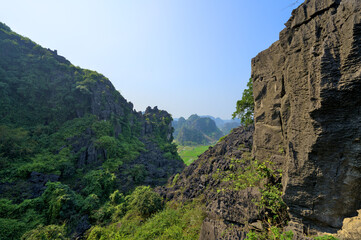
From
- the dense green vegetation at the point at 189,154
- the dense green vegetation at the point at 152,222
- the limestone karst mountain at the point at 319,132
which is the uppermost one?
the limestone karst mountain at the point at 319,132

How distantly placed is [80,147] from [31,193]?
947cm

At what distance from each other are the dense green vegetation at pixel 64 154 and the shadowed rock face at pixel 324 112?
19.6ft

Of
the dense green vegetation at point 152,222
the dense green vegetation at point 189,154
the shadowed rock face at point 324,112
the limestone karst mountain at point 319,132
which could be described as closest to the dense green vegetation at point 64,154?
the dense green vegetation at point 152,222

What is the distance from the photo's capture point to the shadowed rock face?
3.55m

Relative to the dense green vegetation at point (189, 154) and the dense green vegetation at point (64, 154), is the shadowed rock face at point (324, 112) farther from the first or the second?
the dense green vegetation at point (189, 154)

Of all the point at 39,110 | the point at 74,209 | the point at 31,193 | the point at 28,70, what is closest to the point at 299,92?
the point at 74,209

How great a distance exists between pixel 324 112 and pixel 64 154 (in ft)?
88.8

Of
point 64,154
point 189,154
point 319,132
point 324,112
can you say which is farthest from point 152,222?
point 189,154

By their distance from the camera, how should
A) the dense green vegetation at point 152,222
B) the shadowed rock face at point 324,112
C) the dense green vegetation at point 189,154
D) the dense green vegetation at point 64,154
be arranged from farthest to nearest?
the dense green vegetation at point 189,154 → the dense green vegetation at point 64,154 → the dense green vegetation at point 152,222 → the shadowed rock face at point 324,112

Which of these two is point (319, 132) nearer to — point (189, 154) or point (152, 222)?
point (152, 222)

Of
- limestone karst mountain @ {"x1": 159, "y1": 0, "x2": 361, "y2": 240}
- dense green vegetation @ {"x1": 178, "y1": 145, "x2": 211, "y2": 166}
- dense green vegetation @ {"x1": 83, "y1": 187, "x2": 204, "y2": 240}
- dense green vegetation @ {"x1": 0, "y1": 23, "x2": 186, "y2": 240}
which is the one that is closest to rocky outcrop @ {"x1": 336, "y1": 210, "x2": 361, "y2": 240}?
limestone karst mountain @ {"x1": 159, "y1": 0, "x2": 361, "y2": 240}

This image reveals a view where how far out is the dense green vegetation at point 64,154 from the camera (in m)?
11.6

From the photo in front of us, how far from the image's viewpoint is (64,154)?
20.6 metres

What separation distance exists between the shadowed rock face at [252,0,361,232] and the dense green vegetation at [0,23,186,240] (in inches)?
235
